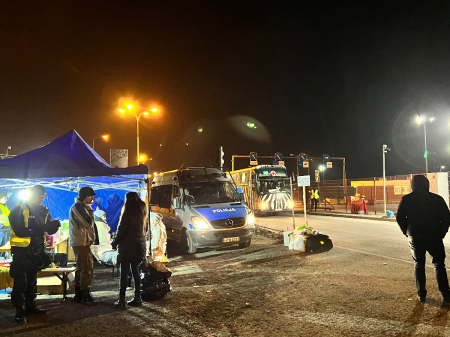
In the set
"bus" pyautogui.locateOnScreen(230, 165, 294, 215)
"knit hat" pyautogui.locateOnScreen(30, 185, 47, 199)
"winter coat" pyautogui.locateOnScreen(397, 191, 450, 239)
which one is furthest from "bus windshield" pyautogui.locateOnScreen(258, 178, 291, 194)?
"knit hat" pyautogui.locateOnScreen(30, 185, 47, 199)

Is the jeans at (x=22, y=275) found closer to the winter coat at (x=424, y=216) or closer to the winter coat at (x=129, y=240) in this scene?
the winter coat at (x=129, y=240)

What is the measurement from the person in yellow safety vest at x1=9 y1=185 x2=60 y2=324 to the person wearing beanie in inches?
17.3

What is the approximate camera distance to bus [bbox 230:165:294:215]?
24.6 m

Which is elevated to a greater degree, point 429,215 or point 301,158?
point 301,158

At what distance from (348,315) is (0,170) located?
6.53 metres

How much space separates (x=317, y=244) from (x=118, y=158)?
26.0 ft

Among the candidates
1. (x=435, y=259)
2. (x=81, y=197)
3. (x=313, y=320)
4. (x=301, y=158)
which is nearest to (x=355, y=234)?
(x=435, y=259)

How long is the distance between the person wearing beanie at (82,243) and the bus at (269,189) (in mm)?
18635

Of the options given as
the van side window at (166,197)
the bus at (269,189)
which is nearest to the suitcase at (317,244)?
the van side window at (166,197)

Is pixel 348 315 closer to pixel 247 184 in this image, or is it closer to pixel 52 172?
pixel 52 172

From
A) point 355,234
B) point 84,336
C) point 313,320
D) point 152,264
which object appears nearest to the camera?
point 84,336

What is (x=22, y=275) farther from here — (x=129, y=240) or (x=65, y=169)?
(x=65, y=169)

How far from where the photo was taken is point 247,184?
26.2 m

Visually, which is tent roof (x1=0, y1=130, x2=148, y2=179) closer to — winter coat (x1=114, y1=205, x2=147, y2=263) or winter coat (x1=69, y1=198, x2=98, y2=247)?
winter coat (x1=69, y1=198, x2=98, y2=247)
